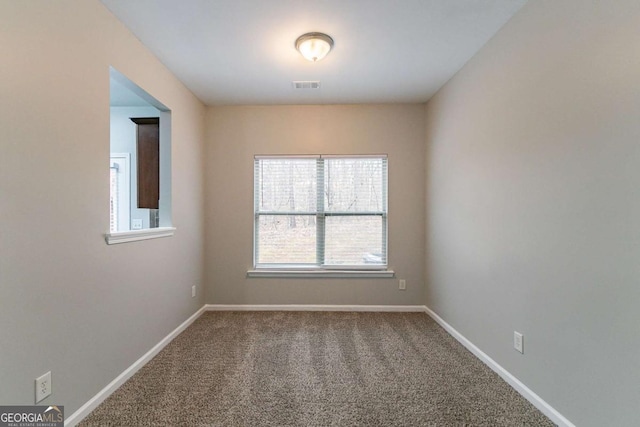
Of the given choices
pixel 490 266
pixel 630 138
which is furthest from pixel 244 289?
pixel 630 138

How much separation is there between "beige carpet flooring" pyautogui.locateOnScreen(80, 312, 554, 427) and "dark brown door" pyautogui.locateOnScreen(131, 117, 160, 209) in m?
1.39

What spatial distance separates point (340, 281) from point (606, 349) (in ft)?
8.23

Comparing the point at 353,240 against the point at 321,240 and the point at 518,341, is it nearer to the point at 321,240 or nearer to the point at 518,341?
the point at 321,240

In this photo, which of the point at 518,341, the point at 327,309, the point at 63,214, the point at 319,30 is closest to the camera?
the point at 63,214

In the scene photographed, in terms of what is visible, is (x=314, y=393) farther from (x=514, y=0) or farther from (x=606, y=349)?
(x=514, y=0)

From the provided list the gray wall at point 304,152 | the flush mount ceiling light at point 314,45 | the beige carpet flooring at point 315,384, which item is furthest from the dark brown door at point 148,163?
the flush mount ceiling light at point 314,45

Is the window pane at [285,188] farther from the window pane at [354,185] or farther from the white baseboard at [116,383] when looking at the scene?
the white baseboard at [116,383]

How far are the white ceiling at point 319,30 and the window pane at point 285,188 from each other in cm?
92

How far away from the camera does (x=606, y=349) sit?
4.53 ft

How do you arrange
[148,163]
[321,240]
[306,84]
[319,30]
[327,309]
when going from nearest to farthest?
[319,30] → [148,163] → [306,84] → [327,309] → [321,240]

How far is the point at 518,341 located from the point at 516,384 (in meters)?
0.29

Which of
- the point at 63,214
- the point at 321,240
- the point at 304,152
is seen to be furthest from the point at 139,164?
the point at 321,240

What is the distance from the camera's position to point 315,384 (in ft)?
6.65

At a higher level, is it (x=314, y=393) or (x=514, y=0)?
(x=514, y=0)
